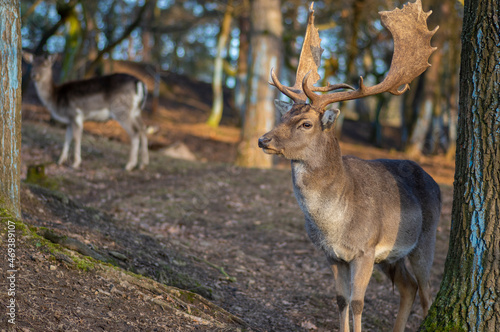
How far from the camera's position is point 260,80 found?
1344 cm

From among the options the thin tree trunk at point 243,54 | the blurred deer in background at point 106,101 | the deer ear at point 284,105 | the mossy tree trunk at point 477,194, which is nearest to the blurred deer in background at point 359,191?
the deer ear at point 284,105

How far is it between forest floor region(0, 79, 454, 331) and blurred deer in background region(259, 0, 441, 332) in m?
1.07

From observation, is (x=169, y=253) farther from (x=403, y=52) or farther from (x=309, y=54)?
(x=403, y=52)

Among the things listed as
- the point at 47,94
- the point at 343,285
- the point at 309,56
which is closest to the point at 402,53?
the point at 309,56

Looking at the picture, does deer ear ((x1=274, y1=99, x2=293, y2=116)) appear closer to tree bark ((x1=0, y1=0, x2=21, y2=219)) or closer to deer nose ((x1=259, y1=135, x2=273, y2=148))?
deer nose ((x1=259, y1=135, x2=273, y2=148))

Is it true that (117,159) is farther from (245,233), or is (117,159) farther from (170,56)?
(170,56)

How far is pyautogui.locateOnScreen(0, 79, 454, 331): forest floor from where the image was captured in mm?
4379

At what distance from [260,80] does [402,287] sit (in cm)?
840

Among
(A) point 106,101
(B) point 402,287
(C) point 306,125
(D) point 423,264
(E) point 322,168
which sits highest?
(A) point 106,101

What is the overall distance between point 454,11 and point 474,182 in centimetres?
2000

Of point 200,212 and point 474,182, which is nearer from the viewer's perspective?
point 474,182

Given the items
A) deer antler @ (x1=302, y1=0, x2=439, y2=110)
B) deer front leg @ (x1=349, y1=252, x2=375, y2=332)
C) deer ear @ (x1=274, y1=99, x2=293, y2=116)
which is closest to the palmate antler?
deer antler @ (x1=302, y1=0, x2=439, y2=110)

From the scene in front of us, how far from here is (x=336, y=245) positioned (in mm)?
4980

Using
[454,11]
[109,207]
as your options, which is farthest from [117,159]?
[454,11]
